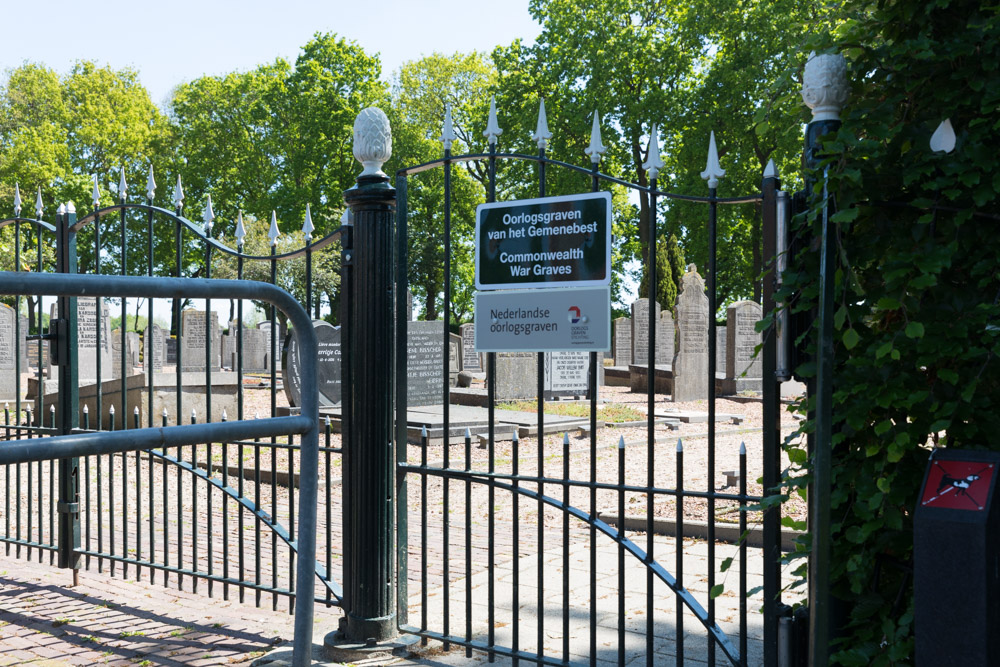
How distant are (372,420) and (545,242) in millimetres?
1165

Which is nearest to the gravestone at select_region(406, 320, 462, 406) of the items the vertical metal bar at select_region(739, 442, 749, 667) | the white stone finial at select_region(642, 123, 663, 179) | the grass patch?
the grass patch

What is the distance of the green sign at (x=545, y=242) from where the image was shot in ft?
11.6

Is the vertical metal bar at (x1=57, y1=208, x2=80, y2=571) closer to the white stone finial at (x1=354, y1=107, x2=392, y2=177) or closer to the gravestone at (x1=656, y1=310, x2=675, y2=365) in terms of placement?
the white stone finial at (x1=354, y1=107, x2=392, y2=177)

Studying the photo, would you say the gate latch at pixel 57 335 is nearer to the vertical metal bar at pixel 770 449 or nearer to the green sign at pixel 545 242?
the green sign at pixel 545 242

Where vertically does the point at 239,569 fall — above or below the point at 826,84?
below

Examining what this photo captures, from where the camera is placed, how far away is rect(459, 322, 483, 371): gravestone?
21777 mm

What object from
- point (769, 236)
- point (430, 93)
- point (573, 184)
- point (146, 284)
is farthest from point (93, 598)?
point (430, 93)

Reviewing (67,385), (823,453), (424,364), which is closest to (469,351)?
(424,364)

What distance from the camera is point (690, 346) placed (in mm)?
19609

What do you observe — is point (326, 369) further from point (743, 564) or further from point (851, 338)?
point (851, 338)

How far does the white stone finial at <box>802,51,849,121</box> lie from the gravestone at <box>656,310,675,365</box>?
66.5 feet

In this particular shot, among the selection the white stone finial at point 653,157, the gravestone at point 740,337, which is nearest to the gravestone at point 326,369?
the white stone finial at point 653,157

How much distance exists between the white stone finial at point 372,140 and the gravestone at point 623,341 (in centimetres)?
2086

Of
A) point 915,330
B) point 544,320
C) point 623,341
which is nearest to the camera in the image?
point 915,330
